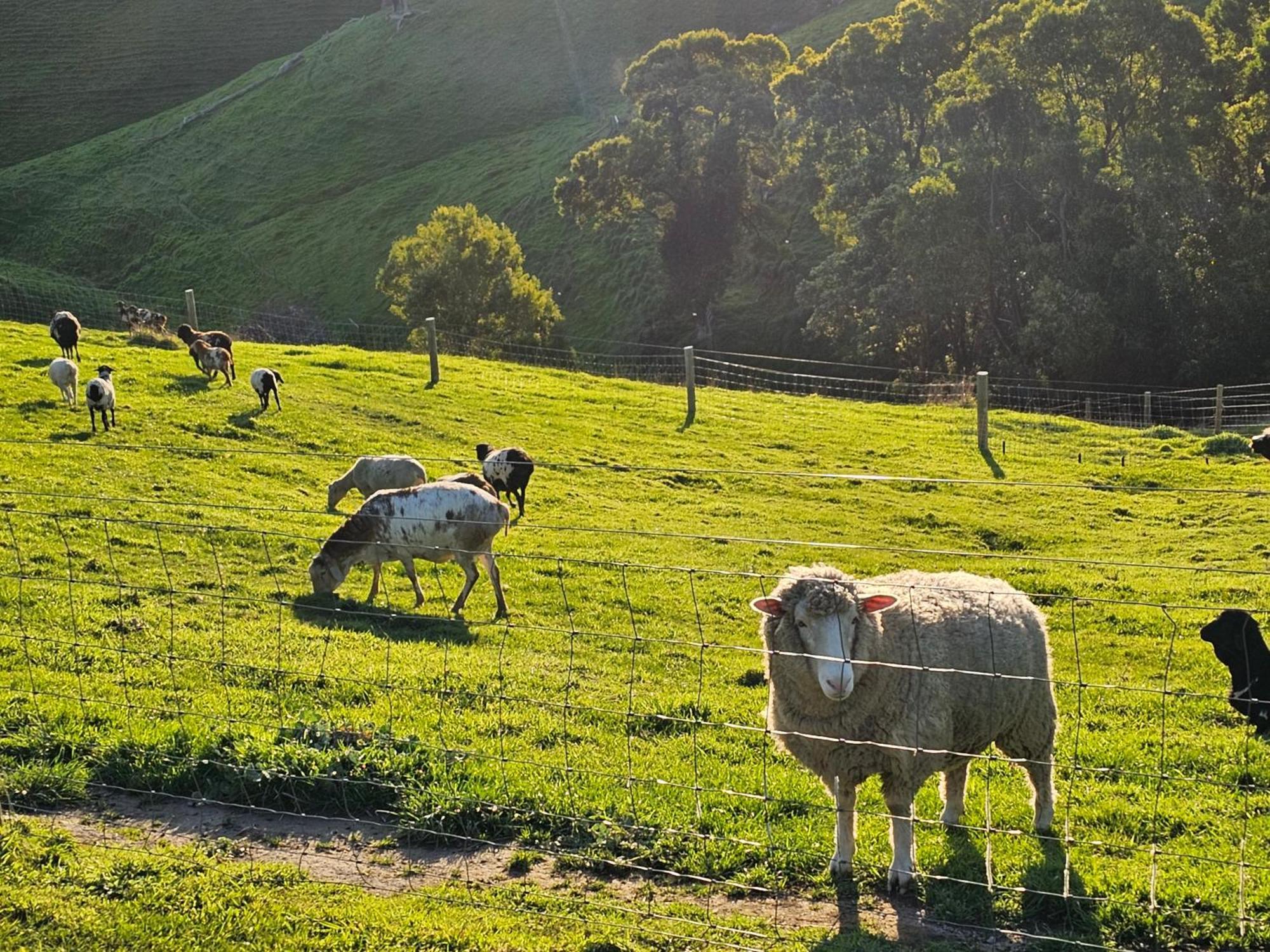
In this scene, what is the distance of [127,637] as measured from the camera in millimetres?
10469

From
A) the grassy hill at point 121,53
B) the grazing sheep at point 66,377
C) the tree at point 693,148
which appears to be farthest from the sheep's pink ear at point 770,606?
the grassy hill at point 121,53

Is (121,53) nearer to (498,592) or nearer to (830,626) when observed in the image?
(498,592)

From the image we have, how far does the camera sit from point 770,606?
22.0 ft

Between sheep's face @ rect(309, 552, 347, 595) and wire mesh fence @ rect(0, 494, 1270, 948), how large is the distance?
1130 mm

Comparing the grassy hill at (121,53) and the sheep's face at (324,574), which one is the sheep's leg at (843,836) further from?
the grassy hill at (121,53)

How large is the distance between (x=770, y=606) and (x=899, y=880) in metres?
1.70

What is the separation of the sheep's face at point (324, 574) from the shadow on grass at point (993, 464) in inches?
554

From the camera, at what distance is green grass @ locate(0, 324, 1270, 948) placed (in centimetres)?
692

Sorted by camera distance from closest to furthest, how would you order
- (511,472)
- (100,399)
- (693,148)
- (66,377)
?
(511,472) < (100,399) < (66,377) < (693,148)

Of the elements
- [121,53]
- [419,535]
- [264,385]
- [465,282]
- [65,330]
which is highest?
[121,53]

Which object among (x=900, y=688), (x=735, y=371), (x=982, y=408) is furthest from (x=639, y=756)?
(x=735, y=371)

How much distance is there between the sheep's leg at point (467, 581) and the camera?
1312 cm

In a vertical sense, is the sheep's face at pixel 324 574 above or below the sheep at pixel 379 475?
below

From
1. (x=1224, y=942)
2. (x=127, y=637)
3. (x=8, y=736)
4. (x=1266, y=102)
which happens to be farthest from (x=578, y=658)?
(x=1266, y=102)
